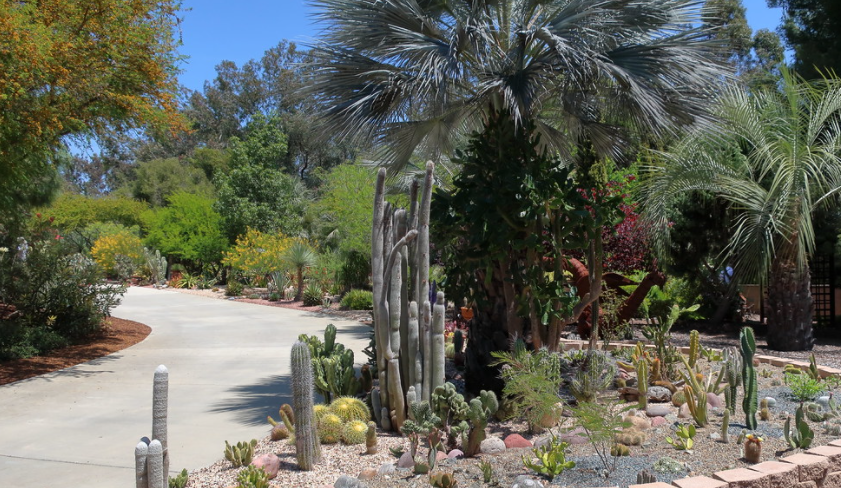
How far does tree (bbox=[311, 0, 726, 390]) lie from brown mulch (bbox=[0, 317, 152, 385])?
587cm

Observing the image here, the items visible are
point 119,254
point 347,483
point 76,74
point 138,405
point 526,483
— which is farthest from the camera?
point 119,254

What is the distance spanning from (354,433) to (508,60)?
345 cm

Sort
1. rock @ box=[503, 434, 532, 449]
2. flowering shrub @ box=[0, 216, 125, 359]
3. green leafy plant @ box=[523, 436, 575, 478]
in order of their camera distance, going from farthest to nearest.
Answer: flowering shrub @ box=[0, 216, 125, 359]
rock @ box=[503, 434, 532, 449]
green leafy plant @ box=[523, 436, 575, 478]

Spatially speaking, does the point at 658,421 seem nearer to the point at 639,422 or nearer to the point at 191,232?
the point at 639,422

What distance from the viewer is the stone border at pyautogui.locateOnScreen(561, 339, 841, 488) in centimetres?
395

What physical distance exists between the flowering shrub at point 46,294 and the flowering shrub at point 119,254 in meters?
14.6

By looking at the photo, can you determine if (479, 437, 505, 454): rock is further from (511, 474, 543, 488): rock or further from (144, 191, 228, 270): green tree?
(144, 191, 228, 270): green tree

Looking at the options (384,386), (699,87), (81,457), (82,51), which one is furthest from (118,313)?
(699,87)

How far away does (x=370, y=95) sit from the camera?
6164 millimetres

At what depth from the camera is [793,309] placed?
9.41m

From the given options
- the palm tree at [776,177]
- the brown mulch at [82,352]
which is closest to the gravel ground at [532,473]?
the palm tree at [776,177]

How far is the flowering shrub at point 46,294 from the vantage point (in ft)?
33.5

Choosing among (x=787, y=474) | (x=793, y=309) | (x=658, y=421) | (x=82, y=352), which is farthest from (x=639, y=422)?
(x=82, y=352)

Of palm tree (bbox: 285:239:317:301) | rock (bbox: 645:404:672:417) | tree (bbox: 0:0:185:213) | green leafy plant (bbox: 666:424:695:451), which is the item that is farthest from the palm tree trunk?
palm tree (bbox: 285:239:317:301)
